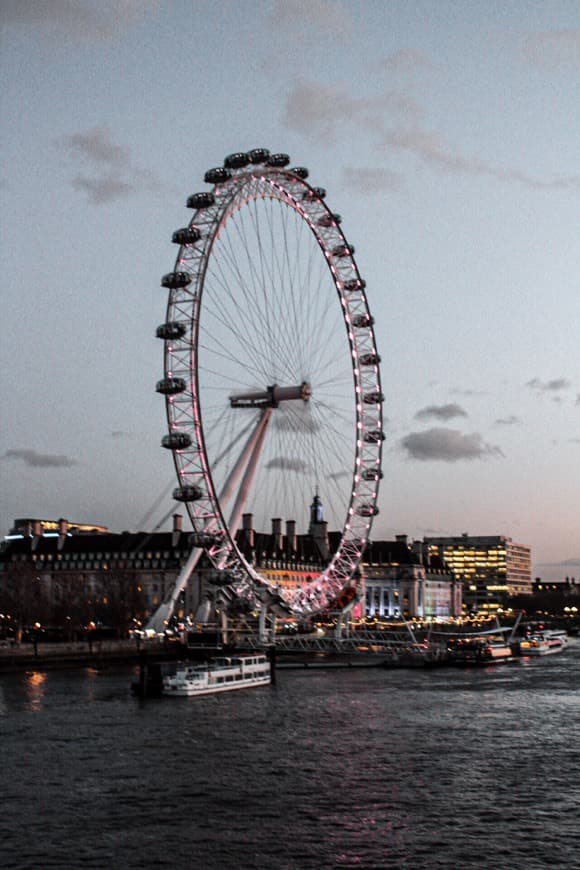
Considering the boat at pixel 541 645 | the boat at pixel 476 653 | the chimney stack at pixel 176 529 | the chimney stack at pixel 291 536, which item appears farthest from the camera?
the chimney stack at pixel 291 536

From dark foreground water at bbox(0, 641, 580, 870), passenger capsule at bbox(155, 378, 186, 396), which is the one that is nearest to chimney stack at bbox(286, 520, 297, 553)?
passenger capsule at bbox(155, 378, 186, 396)

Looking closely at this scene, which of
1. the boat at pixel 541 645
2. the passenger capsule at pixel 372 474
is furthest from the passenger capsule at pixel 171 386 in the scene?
the boat at pixel 541 645

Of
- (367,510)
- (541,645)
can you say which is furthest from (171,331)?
(541,645)

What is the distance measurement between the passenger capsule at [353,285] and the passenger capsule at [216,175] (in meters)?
15.6

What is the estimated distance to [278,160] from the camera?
2940 inches

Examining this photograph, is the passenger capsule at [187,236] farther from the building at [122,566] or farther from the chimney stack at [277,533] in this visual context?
the chimney stack at [277,533]

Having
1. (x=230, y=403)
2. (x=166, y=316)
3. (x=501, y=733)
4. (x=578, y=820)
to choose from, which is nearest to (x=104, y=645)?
(x=230, y=403)

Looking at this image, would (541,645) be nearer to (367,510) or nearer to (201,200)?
(367,510)

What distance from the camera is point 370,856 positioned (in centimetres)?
2948

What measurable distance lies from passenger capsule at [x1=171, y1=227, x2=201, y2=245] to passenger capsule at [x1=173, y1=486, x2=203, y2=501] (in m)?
13.5

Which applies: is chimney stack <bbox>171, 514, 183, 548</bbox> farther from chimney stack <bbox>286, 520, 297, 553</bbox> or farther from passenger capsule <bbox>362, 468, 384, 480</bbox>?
passenger capsule <bbox>362, 468, 384, 480</bbox>

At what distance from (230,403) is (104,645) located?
2417 cm

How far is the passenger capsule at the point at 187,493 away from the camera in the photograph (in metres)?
70.1

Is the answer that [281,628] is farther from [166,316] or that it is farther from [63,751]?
[63,751]
